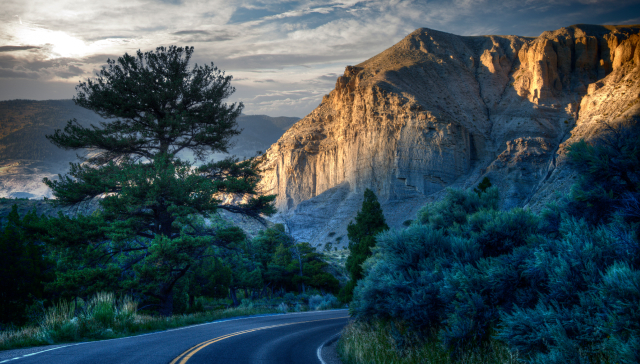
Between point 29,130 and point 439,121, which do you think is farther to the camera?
point 29,130

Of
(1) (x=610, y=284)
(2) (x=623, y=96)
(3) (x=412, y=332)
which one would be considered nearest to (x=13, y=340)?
(3) (x=412, y=332)

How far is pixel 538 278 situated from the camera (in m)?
5.79

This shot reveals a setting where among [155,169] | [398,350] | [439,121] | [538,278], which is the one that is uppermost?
[439,121]

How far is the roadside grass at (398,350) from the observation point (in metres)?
5.77

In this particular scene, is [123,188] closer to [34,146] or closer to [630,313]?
[630,313]

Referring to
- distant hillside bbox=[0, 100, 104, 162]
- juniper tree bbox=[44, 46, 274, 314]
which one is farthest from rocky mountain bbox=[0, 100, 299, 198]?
juniper tree bbox=[44, 46, 274, 314]

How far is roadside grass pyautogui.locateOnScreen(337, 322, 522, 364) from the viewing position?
5.77m

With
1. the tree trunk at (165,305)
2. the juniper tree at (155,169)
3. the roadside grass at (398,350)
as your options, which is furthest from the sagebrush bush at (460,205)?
the tree trunk at (165,305)

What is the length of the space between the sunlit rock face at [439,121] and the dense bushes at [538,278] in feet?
179

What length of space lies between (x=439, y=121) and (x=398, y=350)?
6787cm

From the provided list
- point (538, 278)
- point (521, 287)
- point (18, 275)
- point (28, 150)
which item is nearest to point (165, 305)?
point (18, 275)

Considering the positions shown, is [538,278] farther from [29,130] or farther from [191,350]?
[29,130]

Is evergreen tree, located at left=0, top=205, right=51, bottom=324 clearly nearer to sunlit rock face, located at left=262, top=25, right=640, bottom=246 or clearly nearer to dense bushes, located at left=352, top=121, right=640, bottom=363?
dense bushes, located at left=352, top=121, right=640, bottom=363

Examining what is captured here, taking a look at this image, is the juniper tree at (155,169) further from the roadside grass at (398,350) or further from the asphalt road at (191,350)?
the roadside grass at (398,350)
